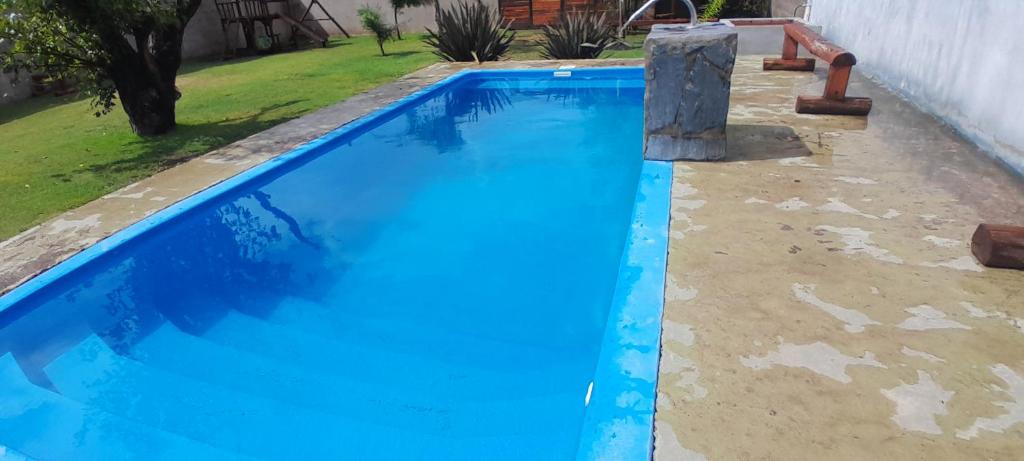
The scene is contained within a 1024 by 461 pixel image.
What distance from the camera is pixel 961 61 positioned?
4.46 meters

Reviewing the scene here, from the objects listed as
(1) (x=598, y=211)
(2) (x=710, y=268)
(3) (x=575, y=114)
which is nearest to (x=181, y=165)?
(1) (x=598, y=211)

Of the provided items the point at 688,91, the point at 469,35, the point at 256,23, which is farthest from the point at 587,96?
the point at 256,23

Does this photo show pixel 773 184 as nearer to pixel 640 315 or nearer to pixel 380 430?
pixel 640 315

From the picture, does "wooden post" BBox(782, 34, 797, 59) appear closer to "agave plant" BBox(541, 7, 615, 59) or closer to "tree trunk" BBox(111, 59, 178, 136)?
"agave plant" BBox(541, 7, 615, 59)

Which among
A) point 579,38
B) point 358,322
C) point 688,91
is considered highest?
point 579,38

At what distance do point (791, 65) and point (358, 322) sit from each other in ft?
22.8

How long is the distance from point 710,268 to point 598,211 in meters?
1.84

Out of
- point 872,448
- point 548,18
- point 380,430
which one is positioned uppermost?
point 548,18

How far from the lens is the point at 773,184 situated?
3719 millimetres

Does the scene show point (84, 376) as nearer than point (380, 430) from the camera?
No

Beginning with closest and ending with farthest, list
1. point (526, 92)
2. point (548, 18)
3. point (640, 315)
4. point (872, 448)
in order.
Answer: point (872, 448), point (640, 315), point (526, 92), point (548, 18)

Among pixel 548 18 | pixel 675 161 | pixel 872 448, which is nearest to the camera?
pixel 872 448

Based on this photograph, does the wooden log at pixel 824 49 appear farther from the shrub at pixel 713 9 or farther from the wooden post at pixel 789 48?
the shrub at pixel 713 9

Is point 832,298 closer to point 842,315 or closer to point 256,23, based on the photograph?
point 842,315
